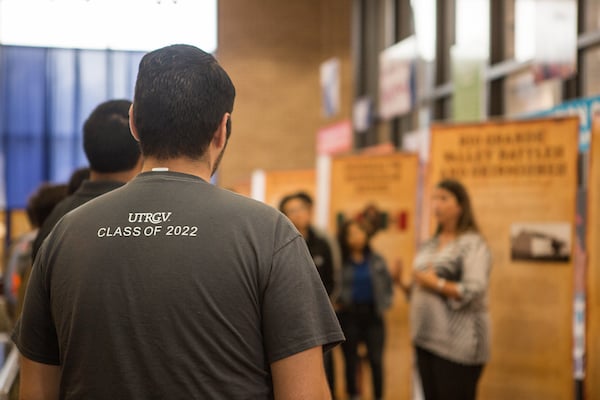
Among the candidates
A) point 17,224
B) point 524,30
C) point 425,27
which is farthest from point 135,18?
point 17,224

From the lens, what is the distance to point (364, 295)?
6156 millimetres

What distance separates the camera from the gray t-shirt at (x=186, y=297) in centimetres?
137

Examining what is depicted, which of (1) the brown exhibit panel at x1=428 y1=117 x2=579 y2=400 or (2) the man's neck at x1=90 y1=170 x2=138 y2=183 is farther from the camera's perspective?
(1) the brown exhibit panel at x1=428 y1=117 x2=579 y2=400

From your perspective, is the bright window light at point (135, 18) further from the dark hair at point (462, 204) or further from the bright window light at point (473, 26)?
the bright window light at point (473, 26)

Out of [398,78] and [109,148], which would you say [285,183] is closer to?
[398,78]

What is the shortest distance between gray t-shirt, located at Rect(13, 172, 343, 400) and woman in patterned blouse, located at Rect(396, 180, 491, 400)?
10.2 ft

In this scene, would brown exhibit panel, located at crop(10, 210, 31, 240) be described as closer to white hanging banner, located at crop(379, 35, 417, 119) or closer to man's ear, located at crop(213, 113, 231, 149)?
white hanging banner, located at crop(379, 35, 417, 119)

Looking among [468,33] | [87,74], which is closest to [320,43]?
[87,74]

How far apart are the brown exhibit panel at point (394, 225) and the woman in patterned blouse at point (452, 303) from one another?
1.68 metres

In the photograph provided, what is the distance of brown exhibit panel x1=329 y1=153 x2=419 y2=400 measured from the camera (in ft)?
21.1

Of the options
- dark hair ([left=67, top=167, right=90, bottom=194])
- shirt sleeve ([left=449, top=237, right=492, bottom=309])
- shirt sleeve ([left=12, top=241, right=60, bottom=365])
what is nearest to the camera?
shirt sleeve ([left=12, top=241, right=60, bottom=365])

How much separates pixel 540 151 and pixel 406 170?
59.3 inches

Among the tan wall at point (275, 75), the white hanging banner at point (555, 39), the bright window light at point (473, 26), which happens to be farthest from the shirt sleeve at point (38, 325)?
the tan wall at point (275, 75)

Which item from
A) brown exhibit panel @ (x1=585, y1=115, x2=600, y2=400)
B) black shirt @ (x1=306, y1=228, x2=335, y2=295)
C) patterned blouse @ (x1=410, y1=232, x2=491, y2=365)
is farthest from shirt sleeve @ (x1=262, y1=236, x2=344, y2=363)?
black shirt @ (x1=306, y1=228, x2=335, y2=295)
